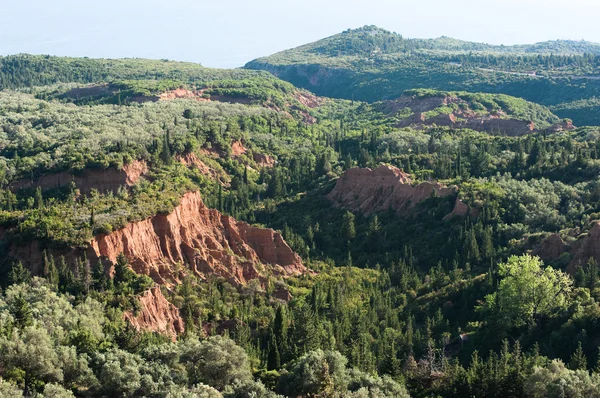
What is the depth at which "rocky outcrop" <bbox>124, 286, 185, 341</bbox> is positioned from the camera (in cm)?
5922

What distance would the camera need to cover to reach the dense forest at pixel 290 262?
4734 cm

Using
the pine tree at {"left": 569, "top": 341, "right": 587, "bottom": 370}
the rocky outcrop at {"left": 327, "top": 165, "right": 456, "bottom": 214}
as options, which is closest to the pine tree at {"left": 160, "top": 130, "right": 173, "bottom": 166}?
the rocky outcrop at {"left": 327, "top": 165, "right": 456, "bottom": 214}

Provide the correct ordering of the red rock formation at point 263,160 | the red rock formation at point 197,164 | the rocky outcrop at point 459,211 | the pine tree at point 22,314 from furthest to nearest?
1. the red rock formation at point 263,160
2. the red rock formation at point 197,164
3. the rocky outcrop at point 459,211
4. the pine tree at point 22,314

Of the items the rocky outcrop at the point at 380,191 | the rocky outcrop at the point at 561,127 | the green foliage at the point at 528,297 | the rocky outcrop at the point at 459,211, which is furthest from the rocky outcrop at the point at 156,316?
the rocky outcrop at the point at 561,127

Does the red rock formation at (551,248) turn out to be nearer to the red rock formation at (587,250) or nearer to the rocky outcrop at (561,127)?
the red rock formation at (587,250)

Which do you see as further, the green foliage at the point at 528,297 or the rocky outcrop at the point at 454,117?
the rocky outcrop at the point at 454,117

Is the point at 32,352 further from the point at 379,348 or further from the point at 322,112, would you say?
the point at 322,112

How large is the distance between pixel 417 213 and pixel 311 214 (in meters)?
15.2

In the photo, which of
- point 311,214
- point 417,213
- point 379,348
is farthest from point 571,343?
point 311,214

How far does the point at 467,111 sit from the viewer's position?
17325cm

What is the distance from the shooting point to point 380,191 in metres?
102

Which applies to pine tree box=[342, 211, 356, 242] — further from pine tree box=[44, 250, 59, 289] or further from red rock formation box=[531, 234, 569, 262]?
pine tree box=[44, 250, 59, 289]

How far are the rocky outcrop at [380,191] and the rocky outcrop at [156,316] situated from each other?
1616 inches

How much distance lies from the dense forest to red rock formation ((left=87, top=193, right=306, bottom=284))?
8.3 inches
